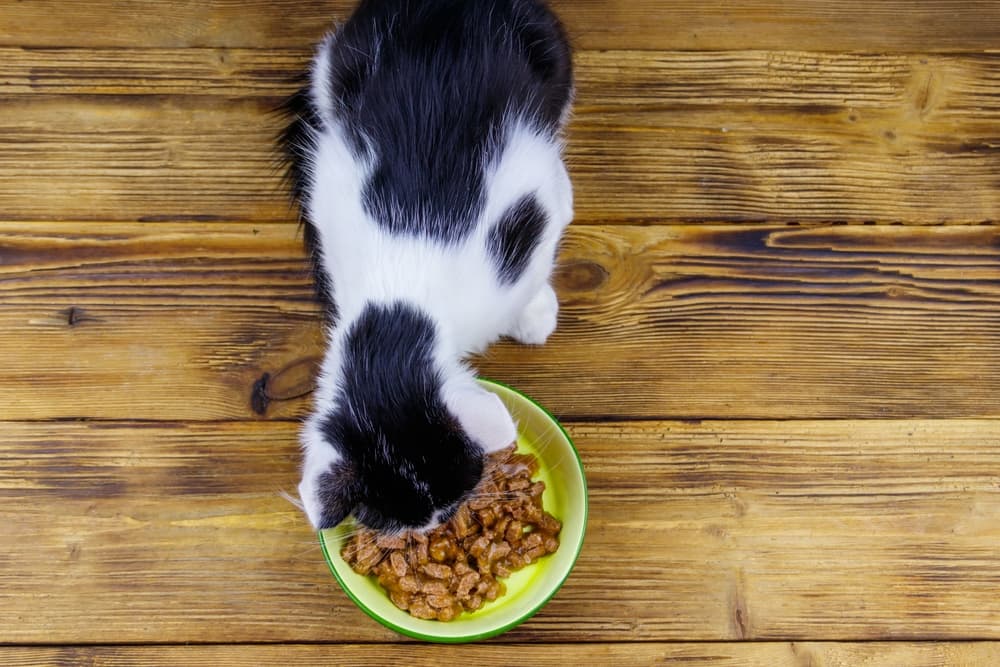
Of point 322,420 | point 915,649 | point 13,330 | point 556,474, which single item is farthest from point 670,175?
point 13,330

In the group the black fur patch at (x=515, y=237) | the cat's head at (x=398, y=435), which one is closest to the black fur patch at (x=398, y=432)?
the cat's head at (x=398, y=435)

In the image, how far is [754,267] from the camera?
128cm

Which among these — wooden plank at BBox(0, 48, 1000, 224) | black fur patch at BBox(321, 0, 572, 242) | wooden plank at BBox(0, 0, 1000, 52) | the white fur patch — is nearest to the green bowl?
the white fur patch

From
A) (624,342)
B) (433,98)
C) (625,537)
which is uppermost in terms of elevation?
(433,98)

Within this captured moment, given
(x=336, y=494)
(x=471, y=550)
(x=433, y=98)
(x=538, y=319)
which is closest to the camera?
(x=336, y=494)

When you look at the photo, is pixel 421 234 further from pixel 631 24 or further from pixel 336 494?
pixel 631 24

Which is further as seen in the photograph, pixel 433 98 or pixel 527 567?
pixel 527 567

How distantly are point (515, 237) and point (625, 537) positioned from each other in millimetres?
572

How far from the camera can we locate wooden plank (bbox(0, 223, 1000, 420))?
1.25m

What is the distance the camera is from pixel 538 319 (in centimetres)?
120

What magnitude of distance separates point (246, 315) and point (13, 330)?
407 millimetres

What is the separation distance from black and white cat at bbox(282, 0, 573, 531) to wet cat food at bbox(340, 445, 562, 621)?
0.17 m

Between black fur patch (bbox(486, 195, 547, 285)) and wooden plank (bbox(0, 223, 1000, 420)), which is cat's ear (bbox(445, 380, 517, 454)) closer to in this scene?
black fur patch (bbox(486, 195, 547, 285))

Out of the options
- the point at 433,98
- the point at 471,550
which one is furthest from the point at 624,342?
the point at 433,98
